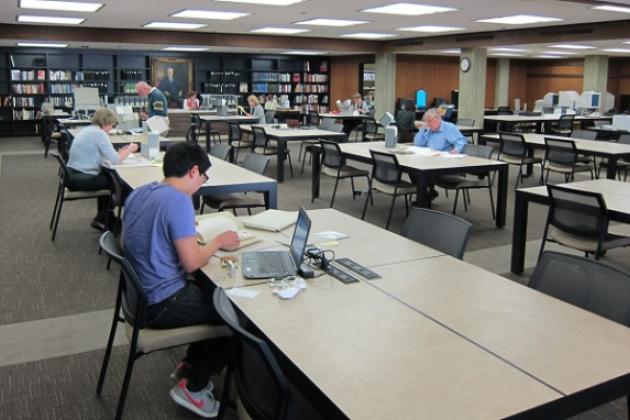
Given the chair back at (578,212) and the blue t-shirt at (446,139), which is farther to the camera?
the blue t-shirt at (446,139)

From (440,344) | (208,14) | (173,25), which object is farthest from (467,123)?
(440,344)

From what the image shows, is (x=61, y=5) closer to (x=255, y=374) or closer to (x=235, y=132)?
(x=235, y=132)

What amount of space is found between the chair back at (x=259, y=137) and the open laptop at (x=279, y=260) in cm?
632

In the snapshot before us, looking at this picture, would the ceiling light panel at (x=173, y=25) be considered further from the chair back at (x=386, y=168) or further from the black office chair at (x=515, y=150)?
the chair back at (x=386, y=168)

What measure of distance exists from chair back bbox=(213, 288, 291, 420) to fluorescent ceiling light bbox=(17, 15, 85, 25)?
9.81 meters

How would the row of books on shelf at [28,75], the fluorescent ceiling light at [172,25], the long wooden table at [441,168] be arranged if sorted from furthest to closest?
1. the row of books on shelf at [28,75]
2. the fluorescent ceiling light at [172,25]
3. the long wooden table at [441,168]

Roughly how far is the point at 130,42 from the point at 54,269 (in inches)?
345

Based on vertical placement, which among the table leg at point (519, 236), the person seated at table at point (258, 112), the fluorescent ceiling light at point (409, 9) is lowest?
the table leg at point (519, 236)

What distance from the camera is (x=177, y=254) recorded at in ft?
7.94

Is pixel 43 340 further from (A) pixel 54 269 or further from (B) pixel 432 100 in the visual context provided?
(B) pixel 432 100

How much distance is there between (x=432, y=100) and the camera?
1972 cm

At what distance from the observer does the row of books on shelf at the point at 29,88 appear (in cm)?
1583

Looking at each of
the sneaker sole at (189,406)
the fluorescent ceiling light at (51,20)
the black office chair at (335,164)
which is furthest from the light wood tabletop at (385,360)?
the fluorescent ceiling light at (51,20)

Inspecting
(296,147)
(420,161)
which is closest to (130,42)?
(296,147)
